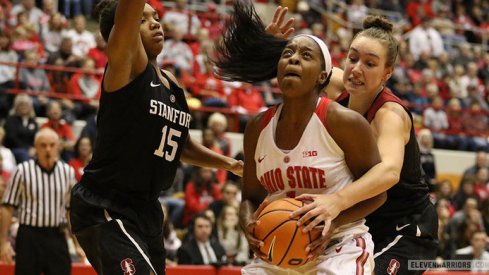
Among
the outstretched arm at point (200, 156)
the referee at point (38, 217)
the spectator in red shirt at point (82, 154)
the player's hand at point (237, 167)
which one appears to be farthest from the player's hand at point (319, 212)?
the spectator in red shirt at point (82, 154)

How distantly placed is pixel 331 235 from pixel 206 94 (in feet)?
30.7

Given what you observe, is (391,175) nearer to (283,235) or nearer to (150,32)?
(283,235)

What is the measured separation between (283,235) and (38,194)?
4.31m

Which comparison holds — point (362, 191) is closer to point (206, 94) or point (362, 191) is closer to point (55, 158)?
point (55, 158)

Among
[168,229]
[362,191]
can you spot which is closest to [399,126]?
[362,191]

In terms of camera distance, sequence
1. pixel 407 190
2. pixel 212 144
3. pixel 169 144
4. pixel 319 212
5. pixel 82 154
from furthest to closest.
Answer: pixel 212 144 → pixel 82 154 → pixel 407 190 → pixel 169 144 → pixel 319 212

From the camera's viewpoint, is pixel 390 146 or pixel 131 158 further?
pixel 131 158

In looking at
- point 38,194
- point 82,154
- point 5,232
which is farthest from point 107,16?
point 82,154

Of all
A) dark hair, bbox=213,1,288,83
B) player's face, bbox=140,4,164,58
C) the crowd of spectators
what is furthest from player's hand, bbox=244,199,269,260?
the crowd of spectators

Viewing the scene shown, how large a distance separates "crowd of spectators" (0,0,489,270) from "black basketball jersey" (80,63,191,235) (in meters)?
3.27

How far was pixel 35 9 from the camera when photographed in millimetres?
13633

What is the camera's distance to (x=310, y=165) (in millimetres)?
4074

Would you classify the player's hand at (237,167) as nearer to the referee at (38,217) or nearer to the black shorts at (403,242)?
the black shorts at (403,242)

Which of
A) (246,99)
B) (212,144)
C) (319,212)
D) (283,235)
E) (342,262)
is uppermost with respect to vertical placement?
(319,212)
